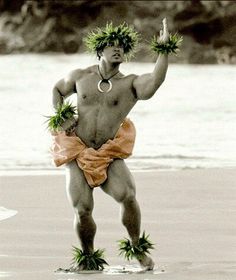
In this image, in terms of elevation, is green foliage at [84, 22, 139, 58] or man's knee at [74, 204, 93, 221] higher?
green foliage at [84, 22, 139, 58]

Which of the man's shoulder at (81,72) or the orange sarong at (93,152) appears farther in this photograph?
the man's shoulder at (81,72)

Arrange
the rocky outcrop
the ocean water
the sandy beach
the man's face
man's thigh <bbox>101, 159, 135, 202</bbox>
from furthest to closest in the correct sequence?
the rocky outcrop < the ocean water < the sandy beach < the man's face < man's thigh <bbox>101, 159, 135, 202</bbox>

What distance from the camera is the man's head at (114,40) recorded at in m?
9.69

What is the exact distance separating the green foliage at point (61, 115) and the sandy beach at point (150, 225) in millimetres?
919

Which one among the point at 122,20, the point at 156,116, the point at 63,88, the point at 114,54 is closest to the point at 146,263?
the point at 63,88

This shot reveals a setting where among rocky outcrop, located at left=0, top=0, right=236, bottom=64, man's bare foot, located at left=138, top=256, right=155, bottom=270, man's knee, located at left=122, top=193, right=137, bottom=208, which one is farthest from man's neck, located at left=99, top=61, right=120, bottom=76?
rocky outcrop, located at left=0, top=0, right=236, bottom=64

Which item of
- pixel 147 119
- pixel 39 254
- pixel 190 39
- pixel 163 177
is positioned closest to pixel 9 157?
pixel 163 177

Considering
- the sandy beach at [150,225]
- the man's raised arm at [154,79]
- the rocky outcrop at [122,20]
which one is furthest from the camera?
the rocky outcrop at [122,20]

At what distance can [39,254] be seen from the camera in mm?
10344

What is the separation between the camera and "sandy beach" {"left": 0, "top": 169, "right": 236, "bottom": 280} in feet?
32.0

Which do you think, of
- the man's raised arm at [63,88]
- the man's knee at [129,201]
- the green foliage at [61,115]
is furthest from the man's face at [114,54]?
the man's knee at [129,201]

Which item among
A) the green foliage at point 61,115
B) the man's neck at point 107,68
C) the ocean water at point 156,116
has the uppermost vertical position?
the ocean water at point 156,116

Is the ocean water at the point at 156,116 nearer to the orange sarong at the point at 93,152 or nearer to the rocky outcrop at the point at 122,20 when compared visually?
the rocky outcrop at the point at 122,20

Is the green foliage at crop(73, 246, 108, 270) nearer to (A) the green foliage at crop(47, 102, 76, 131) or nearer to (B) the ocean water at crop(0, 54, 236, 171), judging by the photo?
(A) the green foliage at crop(47, 102, 76, 131)
